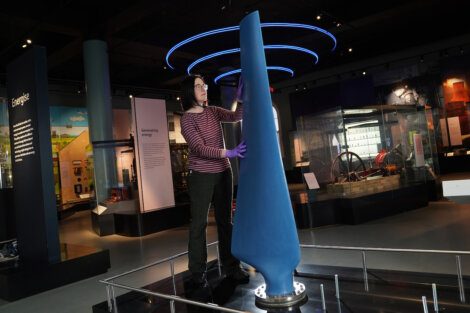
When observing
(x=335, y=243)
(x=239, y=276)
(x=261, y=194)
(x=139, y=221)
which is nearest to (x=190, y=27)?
(x=139, y=221)

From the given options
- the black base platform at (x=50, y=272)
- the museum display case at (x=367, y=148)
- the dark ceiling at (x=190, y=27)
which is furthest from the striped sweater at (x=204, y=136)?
the dark ceiling at (x=190, y=27)

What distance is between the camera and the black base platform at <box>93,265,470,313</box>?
2.00m

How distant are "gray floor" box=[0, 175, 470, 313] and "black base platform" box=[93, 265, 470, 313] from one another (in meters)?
1.08

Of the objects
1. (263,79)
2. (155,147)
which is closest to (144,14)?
(155,147)

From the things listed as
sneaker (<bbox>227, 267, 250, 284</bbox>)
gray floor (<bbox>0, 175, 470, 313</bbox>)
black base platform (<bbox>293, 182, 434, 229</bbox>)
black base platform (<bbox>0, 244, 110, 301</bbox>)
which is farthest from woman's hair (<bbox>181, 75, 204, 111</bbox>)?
black base platform (<bbox>293, 182, 434, 229</bbox>)

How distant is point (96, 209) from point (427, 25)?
36.8ft

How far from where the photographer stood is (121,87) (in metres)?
15.7

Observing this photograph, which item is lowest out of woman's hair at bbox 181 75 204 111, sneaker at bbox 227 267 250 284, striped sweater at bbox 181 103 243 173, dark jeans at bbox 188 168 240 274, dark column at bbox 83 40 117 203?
sneaker at bbox 227 267 250 284

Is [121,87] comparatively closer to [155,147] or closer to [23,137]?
[155,147]

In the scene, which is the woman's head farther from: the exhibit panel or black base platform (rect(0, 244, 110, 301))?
the exhibit panel

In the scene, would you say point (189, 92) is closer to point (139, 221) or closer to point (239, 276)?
point (239, 276)

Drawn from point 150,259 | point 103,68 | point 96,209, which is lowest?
point 150,259

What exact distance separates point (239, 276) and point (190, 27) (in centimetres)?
914

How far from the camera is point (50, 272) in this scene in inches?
158
